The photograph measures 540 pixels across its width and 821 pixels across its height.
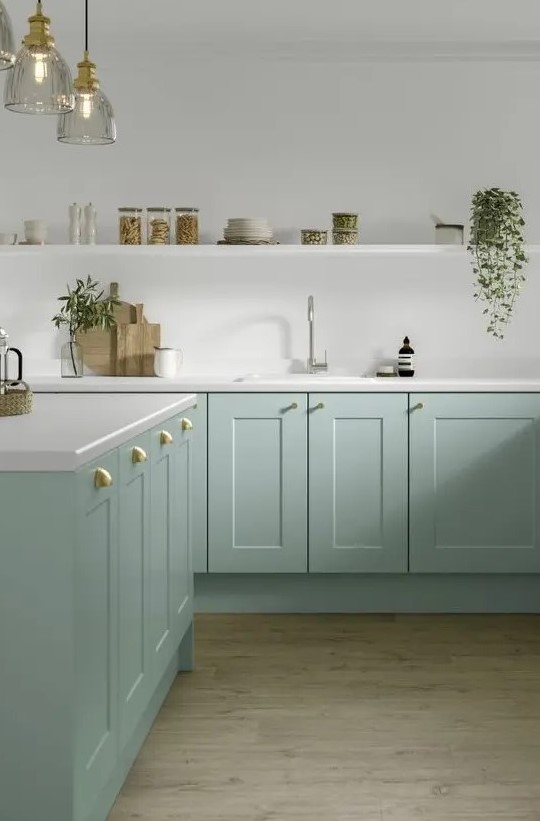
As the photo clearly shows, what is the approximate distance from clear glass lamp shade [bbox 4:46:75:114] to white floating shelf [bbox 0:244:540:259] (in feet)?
6.99

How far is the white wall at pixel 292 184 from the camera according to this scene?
489cm

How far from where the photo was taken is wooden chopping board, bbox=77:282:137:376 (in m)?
4.93

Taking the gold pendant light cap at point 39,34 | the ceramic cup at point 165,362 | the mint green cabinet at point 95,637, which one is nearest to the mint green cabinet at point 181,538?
the mint green cabinet at point 95,637

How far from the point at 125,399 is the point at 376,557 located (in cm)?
149

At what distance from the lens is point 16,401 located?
268 centimetres

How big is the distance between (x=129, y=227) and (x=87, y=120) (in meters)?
1.83

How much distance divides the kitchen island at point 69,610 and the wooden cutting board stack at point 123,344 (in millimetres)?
2343

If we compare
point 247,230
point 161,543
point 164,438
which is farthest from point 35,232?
point 161,543

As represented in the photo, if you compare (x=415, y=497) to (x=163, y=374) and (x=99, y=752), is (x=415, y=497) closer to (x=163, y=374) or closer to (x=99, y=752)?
(x=163, y=374)

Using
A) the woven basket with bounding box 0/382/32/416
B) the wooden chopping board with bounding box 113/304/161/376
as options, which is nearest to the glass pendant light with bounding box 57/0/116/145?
the woven basket with bounding box 0/382/32/416

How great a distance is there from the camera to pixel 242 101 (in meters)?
4.95

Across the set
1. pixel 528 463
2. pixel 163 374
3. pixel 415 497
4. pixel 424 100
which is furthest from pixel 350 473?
pixel 424 100

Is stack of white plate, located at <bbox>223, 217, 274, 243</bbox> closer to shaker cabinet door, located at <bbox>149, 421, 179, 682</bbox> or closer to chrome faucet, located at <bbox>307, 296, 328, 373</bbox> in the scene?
chrome faucet, located at <bbox>307, 296, 328, 373</bbox>

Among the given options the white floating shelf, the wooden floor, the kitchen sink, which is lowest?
the wooden floor
